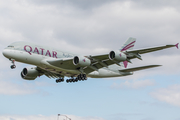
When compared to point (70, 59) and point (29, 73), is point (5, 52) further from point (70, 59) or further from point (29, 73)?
point (29, 73)

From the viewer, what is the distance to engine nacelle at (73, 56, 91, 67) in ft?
130

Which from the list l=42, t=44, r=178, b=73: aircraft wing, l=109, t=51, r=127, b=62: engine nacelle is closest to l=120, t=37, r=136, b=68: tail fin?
l=42, t=44, r=178, b=73: aircraft wing

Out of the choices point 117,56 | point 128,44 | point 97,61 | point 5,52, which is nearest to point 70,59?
point 97,61

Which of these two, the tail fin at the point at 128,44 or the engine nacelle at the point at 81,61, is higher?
the tail fin at the point at 128,44

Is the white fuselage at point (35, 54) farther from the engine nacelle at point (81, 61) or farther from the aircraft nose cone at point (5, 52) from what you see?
the engine nacelle at point (81, 61)

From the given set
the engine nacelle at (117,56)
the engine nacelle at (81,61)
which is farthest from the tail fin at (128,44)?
the engine nacelle at (81,61)

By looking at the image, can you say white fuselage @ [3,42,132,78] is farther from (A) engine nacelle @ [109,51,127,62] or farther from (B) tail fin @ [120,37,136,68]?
(B) tail fin @ [120,37,136,68]

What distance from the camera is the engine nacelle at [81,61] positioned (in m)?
39.6

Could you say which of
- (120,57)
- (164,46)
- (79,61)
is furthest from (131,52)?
(79,61)

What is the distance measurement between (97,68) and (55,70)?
618cm

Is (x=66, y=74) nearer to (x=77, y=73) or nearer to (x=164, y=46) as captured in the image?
(x=77, y=73)

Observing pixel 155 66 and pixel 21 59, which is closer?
pixel 21 59

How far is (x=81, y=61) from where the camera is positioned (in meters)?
39.7

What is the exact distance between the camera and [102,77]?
46.6 m
